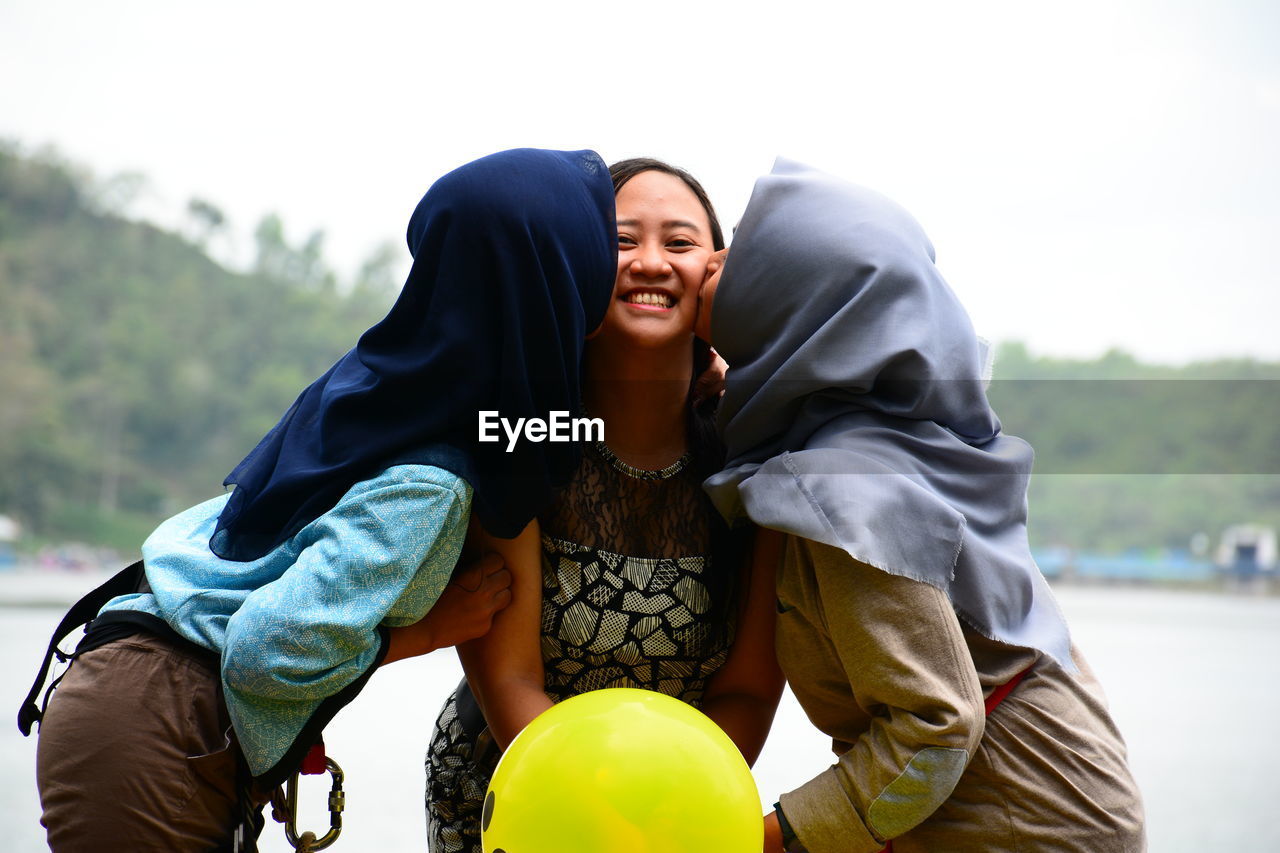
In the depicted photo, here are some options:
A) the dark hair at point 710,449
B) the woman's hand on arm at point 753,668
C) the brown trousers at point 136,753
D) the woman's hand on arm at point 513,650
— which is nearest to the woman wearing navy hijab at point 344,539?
the brown trousers at point 136,753

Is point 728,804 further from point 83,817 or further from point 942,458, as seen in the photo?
point 83,817

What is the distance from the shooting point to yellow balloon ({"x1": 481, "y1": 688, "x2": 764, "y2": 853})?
4.81 ft

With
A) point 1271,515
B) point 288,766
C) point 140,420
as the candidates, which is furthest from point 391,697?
point 1271,515

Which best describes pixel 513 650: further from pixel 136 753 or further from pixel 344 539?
pixel 136 753

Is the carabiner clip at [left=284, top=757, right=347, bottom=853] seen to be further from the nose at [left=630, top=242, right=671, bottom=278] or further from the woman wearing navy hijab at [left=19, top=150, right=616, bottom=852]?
the nose at [left=630, top=242, right=671, bottom=278]

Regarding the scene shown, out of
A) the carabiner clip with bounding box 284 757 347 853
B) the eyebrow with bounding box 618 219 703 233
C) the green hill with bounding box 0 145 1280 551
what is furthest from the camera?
the green hill with bounding box 0 145 1280 551

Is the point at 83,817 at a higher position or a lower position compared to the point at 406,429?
lower

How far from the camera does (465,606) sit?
1.74 metres

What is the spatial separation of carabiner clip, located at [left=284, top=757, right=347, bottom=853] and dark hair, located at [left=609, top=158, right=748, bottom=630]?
640 mm

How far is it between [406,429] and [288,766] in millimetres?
475

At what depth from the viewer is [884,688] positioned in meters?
1.47

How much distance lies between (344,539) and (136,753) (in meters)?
0.38

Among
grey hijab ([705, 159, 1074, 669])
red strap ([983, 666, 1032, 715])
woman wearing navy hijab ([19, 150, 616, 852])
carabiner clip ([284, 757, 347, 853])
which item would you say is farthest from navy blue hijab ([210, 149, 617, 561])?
red strap ([983, 666, 1032, 715])

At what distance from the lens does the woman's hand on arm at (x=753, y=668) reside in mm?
1854
